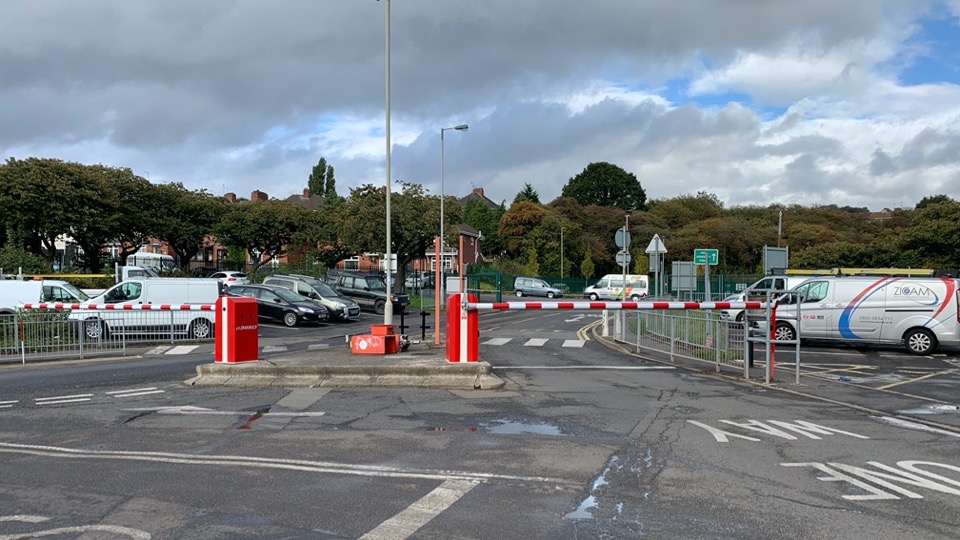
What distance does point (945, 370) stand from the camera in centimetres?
1588

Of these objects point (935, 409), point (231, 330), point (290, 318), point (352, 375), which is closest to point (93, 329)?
point (231, 330)

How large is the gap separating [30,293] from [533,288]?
125ft

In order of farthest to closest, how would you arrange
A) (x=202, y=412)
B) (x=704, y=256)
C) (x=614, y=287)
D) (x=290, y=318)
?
(x=614, y=287) → (x=290, y=318) → (x=704, y=256) → (x=202, y=412)

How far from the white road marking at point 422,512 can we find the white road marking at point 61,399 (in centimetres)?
728

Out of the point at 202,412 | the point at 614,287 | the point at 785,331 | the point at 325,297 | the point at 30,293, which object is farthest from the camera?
the point at 614,287

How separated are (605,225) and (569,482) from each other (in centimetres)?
8083

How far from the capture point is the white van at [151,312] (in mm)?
18734

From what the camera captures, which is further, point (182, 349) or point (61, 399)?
point (182, 349)

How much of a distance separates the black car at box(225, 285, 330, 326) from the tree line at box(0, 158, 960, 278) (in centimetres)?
1456

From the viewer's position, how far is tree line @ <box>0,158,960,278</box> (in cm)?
4506

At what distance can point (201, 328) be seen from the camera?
21.5 m

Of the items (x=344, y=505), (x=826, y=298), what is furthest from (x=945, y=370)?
(x=344, y=505)

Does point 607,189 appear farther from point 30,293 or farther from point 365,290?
point 30,293

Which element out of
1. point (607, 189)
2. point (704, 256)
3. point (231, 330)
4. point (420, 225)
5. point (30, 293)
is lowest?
point (231, 330)
